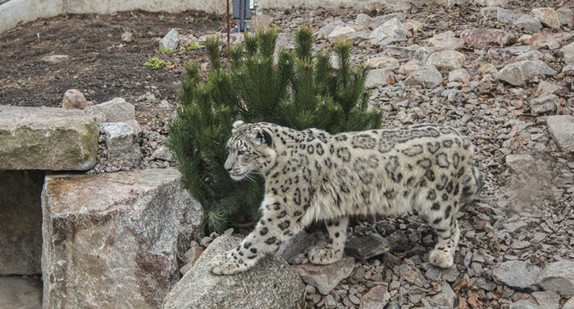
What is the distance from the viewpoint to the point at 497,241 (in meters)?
6.47

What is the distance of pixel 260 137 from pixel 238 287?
1274mm

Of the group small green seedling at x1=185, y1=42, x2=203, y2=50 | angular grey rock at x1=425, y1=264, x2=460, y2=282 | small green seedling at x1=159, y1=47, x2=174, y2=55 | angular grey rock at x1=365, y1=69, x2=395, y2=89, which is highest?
angular grey rock at x1=365, y1=69, x2=395, y2=89

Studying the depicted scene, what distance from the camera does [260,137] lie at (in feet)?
19.4

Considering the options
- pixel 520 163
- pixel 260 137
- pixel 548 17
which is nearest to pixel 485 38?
pixel 548 17

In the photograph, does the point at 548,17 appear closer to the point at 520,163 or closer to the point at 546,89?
the point at 546,89

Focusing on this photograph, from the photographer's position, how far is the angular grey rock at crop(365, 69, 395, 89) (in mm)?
9468

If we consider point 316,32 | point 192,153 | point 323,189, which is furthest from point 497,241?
point 316,32

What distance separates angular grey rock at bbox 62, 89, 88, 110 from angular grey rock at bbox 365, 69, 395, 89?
3.74m

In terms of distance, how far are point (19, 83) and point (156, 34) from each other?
2.90 metres

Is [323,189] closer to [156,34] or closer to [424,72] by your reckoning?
[424,72]

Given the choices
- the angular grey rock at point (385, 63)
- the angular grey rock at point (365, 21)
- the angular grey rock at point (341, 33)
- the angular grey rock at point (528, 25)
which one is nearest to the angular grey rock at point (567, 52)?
the angular grey rock at point (528, 25)

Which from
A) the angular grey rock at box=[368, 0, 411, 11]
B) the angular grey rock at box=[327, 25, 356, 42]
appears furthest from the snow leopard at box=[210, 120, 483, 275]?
the angular grey rock at box=[368, 0, 411, 11]

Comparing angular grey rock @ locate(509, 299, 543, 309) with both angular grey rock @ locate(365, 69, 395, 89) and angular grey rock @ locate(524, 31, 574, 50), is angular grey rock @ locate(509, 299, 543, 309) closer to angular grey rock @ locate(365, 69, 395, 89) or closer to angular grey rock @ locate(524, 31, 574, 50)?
angular grey rock @ locate(365, 69, 395, 89)

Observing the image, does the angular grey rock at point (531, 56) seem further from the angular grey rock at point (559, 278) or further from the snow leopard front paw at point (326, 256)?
the snow leopard front paw at point (326, 256)
